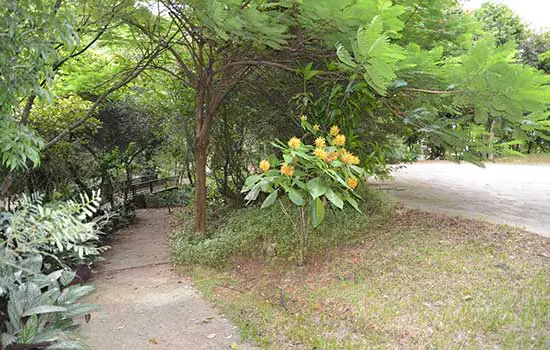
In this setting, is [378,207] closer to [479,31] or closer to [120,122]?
[479,31]

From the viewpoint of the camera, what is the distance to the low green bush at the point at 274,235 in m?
4.75

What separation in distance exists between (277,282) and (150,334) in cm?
143

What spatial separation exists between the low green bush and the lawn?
137 mm

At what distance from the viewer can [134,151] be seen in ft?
33.1

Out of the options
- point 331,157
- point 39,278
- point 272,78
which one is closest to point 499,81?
point 331,157

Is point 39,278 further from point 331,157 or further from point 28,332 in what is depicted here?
point 331,157


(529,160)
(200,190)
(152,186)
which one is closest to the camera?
(200,190)

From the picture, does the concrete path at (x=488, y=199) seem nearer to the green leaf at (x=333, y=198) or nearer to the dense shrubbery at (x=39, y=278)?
the green leaf at (x=333, y=198)

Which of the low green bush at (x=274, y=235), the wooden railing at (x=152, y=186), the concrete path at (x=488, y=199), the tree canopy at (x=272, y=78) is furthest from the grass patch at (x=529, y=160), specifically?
the low green bush at (x=274, y=235)

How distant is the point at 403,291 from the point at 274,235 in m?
1.87

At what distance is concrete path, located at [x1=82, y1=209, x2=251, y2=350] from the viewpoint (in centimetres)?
323

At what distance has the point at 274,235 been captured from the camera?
5.02 m

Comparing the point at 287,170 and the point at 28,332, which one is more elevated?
the point at 287,170

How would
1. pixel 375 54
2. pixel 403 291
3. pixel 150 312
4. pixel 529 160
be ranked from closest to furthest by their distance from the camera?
pixel 375 54 → pixel 403 291 → pixel 150 312 → pixel 529 160
